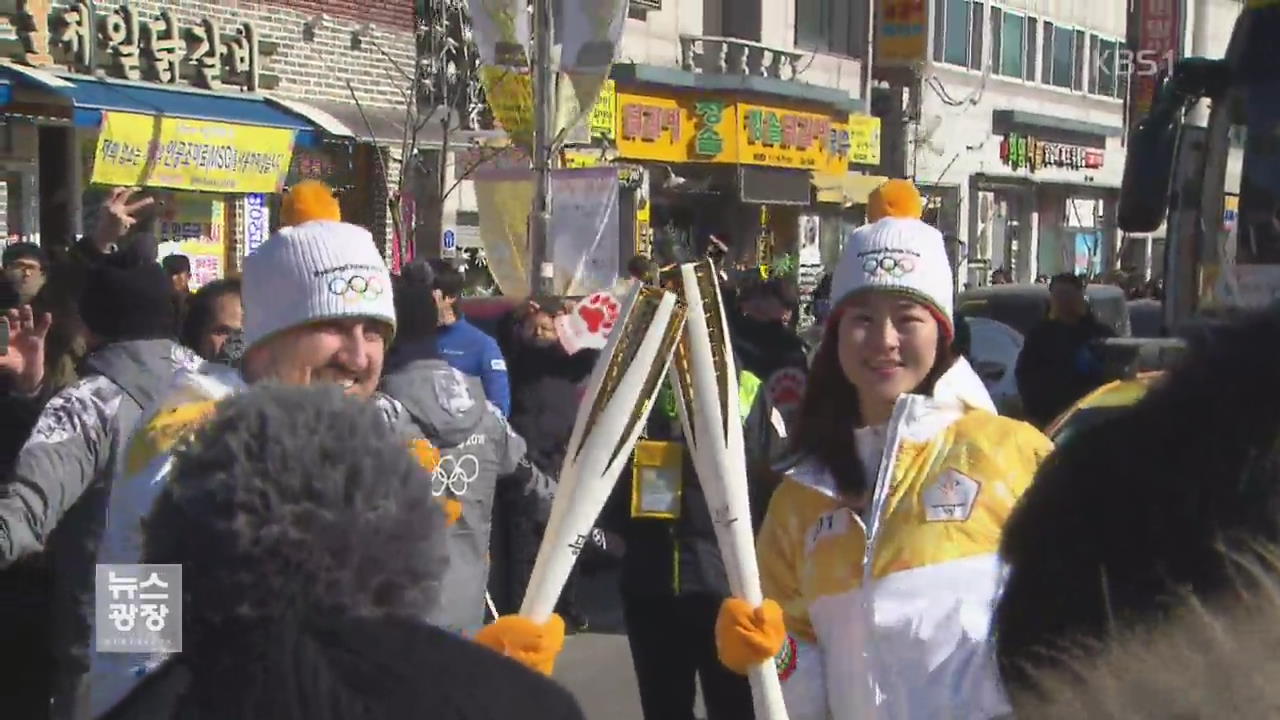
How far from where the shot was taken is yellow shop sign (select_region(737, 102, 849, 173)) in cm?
2539

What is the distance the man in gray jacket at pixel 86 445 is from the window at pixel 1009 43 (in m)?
32.7

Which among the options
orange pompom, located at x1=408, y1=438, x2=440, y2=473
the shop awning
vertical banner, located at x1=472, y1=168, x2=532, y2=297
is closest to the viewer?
orange pompom, located at x1=408, y1=438, x2=440, y2=473

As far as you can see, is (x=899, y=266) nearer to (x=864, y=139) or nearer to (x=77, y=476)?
(x=77, y=476)

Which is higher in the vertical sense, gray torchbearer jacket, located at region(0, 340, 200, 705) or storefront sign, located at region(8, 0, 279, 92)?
storefront sign, located at region(8, 0, 279, 92)

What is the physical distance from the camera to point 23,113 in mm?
12977

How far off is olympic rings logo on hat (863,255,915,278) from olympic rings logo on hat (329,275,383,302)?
0.98 meters

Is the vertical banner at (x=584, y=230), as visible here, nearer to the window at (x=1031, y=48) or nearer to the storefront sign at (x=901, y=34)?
the storefront sign at (x=901, y=34)

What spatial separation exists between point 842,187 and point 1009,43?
10.7 meters

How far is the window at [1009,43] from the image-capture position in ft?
118

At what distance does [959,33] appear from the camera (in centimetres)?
3400

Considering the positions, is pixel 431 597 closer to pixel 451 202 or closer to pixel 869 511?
pixel 869 511

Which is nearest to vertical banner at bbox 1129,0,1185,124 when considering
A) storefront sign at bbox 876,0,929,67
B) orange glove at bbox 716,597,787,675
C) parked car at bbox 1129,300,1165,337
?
storefront sign at bbox 876,0,929,67

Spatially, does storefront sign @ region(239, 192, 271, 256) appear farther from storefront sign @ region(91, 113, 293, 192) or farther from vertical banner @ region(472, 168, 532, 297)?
vertical banner @ region(472, 168, 532, 297)

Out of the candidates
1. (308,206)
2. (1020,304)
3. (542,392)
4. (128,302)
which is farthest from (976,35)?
(308,206)
